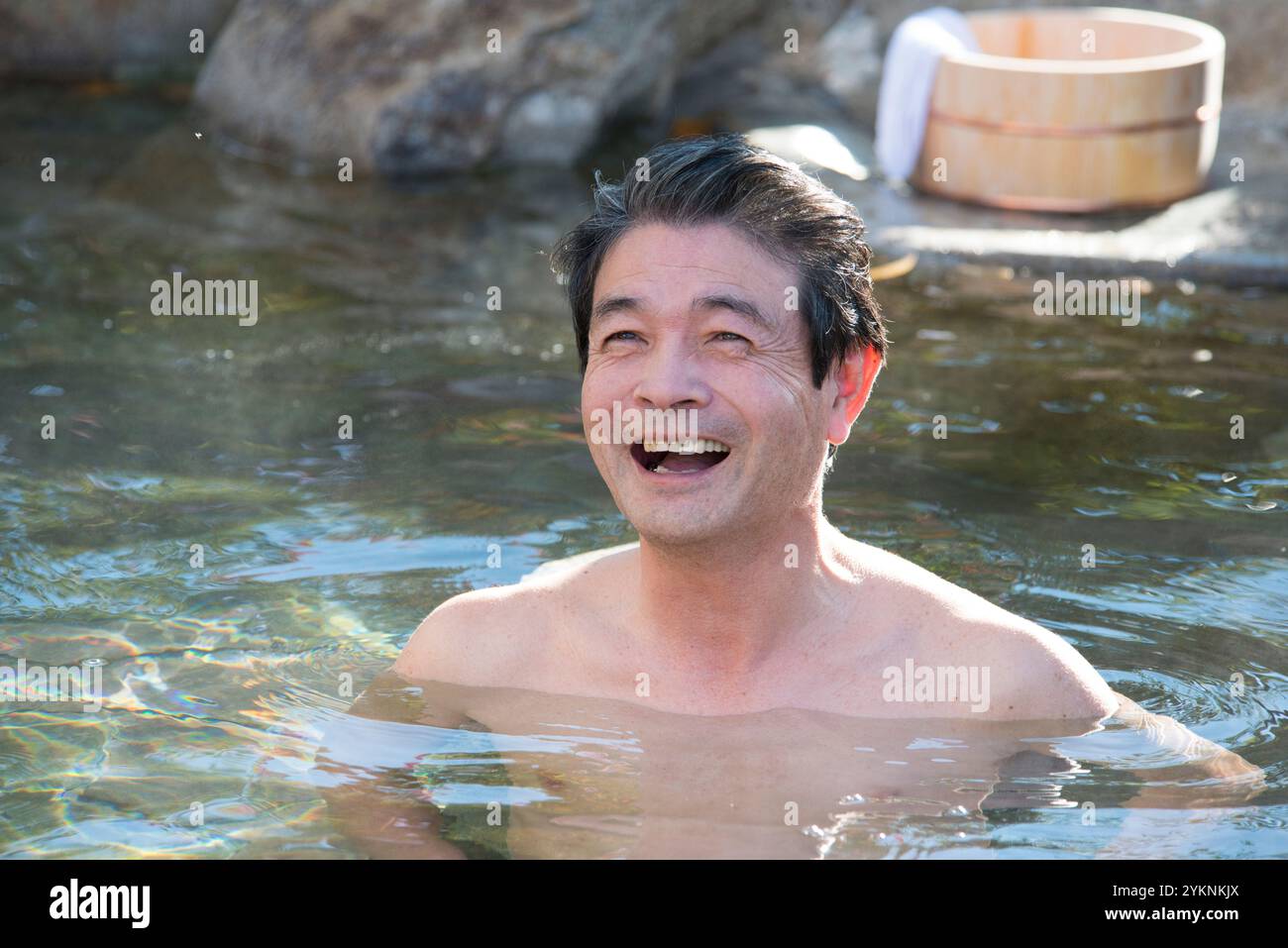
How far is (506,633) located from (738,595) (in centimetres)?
53

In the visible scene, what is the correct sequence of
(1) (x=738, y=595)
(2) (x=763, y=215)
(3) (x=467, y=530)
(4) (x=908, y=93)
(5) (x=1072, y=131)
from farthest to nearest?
1. (4) (x=908, y=93)
2. (5) (x=1072, y=131)
3. (3) (x=467, y=530)
4. (1) (x=738, y=595)
5. (2) (x=763, y=215)

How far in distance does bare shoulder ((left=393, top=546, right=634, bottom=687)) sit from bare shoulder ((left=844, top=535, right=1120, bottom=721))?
2.11 ft

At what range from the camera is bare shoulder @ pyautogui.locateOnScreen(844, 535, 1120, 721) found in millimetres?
3164

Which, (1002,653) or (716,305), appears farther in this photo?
(1002,653)

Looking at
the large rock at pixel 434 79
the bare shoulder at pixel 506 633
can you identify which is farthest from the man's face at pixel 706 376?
the large rock at pixel 434 79

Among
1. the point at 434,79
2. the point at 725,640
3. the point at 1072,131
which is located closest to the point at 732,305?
the point at 725,640

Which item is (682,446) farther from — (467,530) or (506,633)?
(467,530)

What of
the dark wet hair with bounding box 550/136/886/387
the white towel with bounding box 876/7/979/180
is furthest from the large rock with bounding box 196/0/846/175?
the dark wet hair with bounding box 550/136/886/387

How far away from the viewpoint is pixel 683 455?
2.94 m

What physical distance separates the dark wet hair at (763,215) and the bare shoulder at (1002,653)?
52cm

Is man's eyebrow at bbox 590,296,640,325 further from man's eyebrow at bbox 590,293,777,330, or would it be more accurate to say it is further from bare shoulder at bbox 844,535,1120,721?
bare shoulder at bbox 844,535,1120,721

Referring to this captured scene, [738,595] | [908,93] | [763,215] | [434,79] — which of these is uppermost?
[434,79]

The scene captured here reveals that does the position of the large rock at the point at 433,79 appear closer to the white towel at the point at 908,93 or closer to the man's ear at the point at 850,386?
the white towel at the point at 908,93

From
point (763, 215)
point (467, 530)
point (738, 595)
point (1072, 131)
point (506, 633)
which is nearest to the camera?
point (763, 215)
